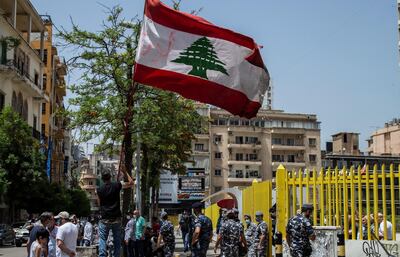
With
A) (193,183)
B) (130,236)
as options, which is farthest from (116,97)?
(193,183)

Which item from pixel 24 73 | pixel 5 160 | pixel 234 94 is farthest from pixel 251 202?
pixel 24 73

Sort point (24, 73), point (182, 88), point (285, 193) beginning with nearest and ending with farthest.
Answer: point (182, 88) < point (285, 193) < point (24, 73)

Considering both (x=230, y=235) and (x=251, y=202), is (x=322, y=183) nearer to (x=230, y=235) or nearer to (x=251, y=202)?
(x=230, y=235)

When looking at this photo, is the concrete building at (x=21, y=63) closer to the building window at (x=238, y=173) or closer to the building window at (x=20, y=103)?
the building window at (x=20, y=103)

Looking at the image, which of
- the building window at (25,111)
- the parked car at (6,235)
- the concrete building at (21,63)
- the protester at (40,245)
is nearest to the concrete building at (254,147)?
the concrete building at (21,63)

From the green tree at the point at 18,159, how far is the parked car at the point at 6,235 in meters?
4.20

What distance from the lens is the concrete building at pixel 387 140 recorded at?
3585 inches

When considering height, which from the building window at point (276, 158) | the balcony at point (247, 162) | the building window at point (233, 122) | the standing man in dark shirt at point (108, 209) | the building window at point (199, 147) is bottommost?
the standing man in dark shirt at point (108, 209)

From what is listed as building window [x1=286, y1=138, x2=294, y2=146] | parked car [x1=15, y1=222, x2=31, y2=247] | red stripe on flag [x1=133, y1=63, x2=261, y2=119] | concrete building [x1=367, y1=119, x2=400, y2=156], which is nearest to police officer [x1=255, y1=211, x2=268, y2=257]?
red stripe on flag [x1=133, y1=63, x2=261, y2=119]

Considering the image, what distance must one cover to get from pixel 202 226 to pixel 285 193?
291 centimetres

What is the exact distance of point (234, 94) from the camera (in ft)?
39.7

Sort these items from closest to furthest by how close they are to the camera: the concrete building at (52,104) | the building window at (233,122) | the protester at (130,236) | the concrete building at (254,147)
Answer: the protester at (130,236) < the concrete building at (52,104) < the concrete building at (254,147) < the building window at (233,122)

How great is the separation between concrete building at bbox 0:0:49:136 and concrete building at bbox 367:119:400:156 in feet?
170

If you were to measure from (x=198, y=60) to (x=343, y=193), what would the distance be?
198 inches
